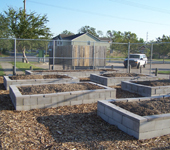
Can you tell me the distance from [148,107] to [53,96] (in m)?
2.81

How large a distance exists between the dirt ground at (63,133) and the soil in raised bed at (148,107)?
62cm

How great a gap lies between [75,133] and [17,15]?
21.4m

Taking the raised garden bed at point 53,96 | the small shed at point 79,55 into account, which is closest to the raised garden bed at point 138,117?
the raised garden bed at point 53,96

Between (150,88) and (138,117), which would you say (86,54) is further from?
(138,117)

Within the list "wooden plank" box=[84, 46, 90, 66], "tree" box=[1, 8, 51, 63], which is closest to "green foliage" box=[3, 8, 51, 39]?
"tree" box=[1, 8, 51, 63]

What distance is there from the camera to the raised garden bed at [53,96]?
609 centimetres

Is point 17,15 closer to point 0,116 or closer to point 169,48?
point 169,48

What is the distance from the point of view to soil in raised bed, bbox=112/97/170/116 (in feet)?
15.9

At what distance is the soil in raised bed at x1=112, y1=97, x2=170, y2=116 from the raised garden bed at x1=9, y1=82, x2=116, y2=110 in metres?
1.55

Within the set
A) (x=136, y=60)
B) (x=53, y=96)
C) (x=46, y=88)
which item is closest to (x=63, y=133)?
(x=53, y=96)

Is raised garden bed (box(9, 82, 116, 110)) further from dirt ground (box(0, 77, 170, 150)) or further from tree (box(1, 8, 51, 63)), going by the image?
tree (box(1, 8, 51, 63))

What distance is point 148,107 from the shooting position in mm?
5234

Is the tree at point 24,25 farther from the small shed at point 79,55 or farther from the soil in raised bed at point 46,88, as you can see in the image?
the soil in raised bed at point 46,88

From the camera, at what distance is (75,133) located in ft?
14.8
